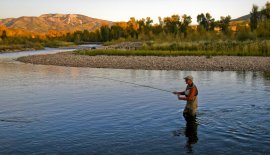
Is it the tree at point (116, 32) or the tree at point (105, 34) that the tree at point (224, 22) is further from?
the tree at point (105, 34)

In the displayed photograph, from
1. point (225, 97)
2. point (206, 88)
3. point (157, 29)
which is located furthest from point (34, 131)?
point (157, 29)

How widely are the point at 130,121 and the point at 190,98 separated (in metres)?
2.55

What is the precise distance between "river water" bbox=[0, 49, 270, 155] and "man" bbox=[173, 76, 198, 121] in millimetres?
464

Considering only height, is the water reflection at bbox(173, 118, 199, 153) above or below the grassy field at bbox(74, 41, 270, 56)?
below

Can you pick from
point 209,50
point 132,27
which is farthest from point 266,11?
point 132,27

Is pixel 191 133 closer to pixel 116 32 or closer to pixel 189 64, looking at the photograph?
pixel 189 64

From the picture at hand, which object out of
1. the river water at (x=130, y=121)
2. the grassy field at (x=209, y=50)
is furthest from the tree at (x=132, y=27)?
the river water at (x=130, y=121)

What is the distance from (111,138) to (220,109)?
6.29 metres

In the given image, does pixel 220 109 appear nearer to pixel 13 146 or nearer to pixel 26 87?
pixel 13 146

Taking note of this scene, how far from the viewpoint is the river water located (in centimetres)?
1051

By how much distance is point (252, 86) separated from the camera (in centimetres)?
2248

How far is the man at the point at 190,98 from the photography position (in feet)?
42.9

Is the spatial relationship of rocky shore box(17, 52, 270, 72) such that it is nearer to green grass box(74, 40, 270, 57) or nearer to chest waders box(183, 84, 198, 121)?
green grass box(74, 40, 270, 57)

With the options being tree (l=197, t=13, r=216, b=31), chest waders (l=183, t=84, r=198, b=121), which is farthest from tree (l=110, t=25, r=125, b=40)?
chest waders (l=183, t=84, r=198, b=121)
